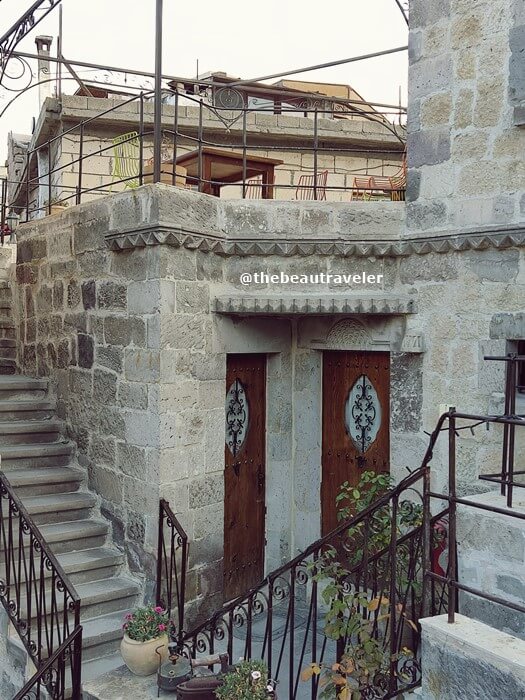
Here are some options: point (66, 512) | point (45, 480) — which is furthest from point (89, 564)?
point (45, 480)

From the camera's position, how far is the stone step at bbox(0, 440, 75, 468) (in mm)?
6340

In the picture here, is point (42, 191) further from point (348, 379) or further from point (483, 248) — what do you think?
point (483, 248)

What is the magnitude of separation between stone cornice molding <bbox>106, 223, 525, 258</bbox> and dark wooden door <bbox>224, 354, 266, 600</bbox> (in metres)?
1.12

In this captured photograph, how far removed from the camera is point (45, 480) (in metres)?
6.15

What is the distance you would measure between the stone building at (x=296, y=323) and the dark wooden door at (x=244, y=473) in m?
0.02

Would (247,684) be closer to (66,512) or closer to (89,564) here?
(89,564)

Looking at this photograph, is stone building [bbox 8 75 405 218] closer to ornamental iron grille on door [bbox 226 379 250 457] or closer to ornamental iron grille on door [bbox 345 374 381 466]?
ornamental iron grille on door [bbox 226 379 250 457]

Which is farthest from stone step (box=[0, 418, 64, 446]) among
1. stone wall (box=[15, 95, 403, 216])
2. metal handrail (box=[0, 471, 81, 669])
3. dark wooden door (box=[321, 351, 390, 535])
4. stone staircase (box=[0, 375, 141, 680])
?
stone wall (box=[15, 95, 403, 216])

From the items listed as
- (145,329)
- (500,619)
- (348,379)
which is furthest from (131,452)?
(500,619)

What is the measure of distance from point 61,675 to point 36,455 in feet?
8.09

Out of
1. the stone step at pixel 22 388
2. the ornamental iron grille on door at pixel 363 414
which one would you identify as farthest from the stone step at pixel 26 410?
the ornamental iron grille on door at pixel 363 414

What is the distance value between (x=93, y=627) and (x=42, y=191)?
28.7ft

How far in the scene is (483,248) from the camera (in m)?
5.34

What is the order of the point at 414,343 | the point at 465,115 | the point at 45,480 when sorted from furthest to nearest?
1. the point at 45,480
2. the point at 414,343
3. the point at 465,115
